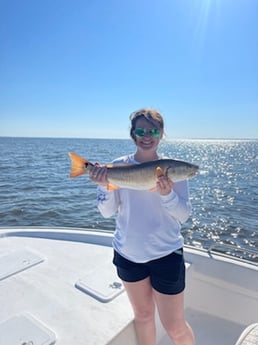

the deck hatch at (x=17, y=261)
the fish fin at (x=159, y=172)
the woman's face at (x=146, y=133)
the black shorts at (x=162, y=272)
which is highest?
the woman's face at (x=146, y=133)

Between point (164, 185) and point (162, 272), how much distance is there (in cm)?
57

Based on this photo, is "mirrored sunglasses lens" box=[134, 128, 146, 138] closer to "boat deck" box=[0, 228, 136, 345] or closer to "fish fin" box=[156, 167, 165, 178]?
"fish fin" box=[156, 167, 165, 178]

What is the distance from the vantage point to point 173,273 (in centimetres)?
192

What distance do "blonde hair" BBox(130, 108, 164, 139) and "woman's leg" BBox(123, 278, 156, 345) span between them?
1034mm

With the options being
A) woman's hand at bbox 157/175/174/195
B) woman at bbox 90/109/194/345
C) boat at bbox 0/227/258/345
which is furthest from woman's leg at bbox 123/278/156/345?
woman's hand at bbox 157/175/174/195

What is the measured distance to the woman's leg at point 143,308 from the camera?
6.59 feet

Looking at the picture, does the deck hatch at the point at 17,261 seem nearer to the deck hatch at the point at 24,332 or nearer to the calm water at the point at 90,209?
the deck hatch at the point at 24,332

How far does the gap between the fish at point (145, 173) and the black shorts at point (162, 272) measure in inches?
19.3

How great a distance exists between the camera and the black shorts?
75.1 inches

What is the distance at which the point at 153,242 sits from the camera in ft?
6.35

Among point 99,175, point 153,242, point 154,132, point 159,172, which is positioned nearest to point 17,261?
point 99,175

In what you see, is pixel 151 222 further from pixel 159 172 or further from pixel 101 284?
pixel 101 284

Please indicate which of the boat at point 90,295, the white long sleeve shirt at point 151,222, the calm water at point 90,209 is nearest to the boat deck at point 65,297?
the boat at point 90,295

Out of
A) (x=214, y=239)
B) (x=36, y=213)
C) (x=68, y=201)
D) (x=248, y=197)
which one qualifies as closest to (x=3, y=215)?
(x=36, y=213)
